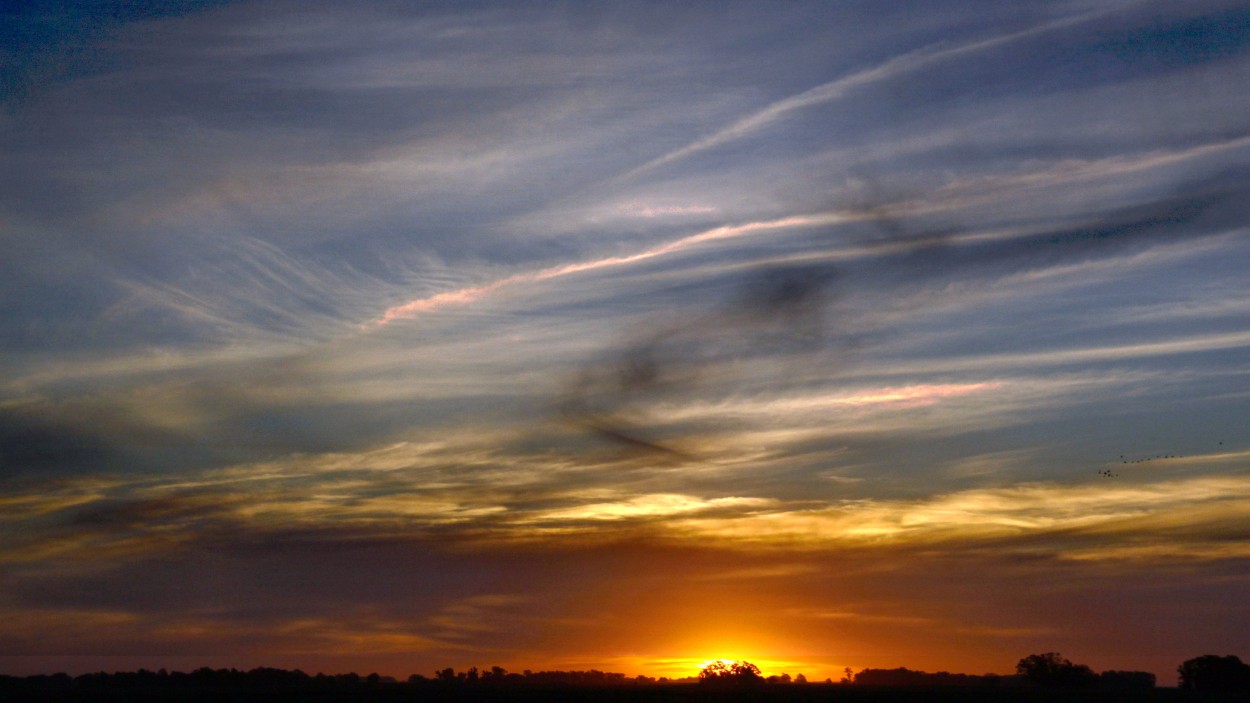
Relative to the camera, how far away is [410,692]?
174 metres

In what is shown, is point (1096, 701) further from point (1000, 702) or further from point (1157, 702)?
point (1000, 702)

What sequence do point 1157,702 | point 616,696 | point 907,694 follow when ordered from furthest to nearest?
1. point 907,694
2. point 1157,702
3. point 616,696

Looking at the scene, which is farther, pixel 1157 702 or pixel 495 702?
pixel 1157 702

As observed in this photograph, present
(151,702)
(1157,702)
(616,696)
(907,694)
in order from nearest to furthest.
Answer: (151,702)
(616,696)
(1157,702)
(907,694)

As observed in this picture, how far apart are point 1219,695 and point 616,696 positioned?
313ft

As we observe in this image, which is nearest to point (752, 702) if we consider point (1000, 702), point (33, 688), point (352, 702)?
point (1000, 702)

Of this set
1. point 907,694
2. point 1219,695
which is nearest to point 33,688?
point 907,694

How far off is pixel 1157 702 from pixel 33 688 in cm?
15760

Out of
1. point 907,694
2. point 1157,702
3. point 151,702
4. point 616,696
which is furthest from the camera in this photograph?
point 907,694

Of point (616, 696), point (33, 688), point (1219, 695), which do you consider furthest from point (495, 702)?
point (1219, 695)

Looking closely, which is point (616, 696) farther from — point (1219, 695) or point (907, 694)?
point (1219, 695)

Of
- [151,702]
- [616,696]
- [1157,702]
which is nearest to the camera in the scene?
[151,702]

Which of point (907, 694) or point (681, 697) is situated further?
point (907, 694)

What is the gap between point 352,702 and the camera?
139250 mm
